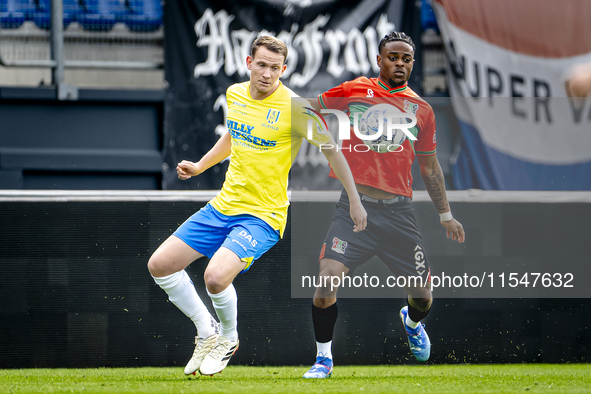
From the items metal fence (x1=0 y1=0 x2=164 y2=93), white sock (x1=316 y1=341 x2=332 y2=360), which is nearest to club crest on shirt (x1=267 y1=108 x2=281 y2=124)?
white sock (x1=316 y1=341 x2=332 y2=360)

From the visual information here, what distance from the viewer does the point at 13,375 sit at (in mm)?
4516

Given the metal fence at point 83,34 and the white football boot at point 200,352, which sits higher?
the metal fence at point 83,34

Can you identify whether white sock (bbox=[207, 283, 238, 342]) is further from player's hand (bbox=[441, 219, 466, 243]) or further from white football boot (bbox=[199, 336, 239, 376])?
player's hand (bbox=[441, 219, 466, 243])

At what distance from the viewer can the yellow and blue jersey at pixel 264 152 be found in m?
4.09

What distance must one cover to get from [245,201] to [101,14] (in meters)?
3.80

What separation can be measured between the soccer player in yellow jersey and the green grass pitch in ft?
1.12

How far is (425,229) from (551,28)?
2848 mm

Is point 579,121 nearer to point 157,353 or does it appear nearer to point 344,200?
point 344,200

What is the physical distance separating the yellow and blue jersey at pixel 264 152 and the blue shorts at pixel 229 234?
5cm

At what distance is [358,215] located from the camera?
4.38 m

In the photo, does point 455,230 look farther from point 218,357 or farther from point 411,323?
point 218,357

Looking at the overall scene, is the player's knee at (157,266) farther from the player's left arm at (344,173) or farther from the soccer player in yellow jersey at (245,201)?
the player's left arm at (344,173)

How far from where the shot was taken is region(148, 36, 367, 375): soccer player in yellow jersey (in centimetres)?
407

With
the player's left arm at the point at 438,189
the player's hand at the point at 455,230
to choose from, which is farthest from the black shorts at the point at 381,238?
the player's hand at the point at 455,230
